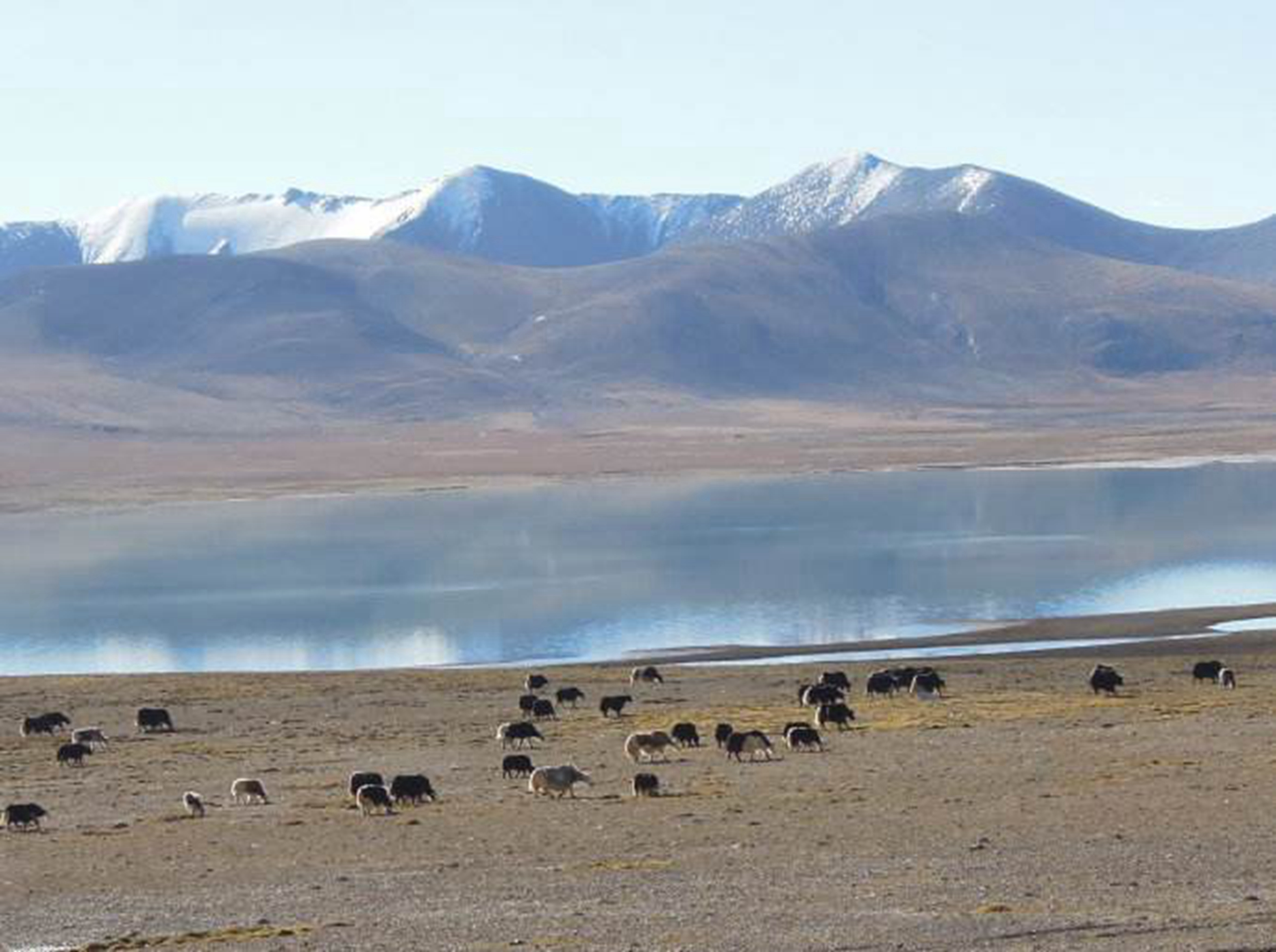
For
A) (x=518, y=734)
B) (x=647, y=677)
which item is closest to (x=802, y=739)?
(x=518, y=734)

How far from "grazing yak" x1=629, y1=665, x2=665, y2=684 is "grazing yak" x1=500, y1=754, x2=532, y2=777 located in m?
13.7

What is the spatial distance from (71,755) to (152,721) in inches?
169

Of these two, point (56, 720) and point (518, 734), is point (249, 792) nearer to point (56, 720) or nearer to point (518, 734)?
point (518, 734)

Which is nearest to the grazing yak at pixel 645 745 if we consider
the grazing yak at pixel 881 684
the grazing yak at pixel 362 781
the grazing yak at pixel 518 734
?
the grazing yak at pixel 518 734

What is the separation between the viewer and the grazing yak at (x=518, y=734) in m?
28.1

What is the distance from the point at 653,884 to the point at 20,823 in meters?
7.62

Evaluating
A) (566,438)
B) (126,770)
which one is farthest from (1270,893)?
(566,438)

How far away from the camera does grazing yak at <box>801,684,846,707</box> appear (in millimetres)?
32219

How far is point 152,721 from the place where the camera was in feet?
106

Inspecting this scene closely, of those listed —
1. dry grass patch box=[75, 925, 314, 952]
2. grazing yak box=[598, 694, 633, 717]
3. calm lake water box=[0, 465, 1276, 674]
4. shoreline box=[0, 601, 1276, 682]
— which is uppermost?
dry grass patch box=[75, 925, 314, 952]

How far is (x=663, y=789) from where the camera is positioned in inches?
904

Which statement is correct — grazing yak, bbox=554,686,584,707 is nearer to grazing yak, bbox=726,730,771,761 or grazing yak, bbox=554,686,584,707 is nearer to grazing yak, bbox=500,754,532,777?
grazing yak, bbox=726,730,771,761

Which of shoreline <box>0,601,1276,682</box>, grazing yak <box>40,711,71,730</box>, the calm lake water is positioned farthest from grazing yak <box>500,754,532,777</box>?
the calm lake water

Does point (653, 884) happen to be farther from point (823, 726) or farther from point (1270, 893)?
point (823, 726)
